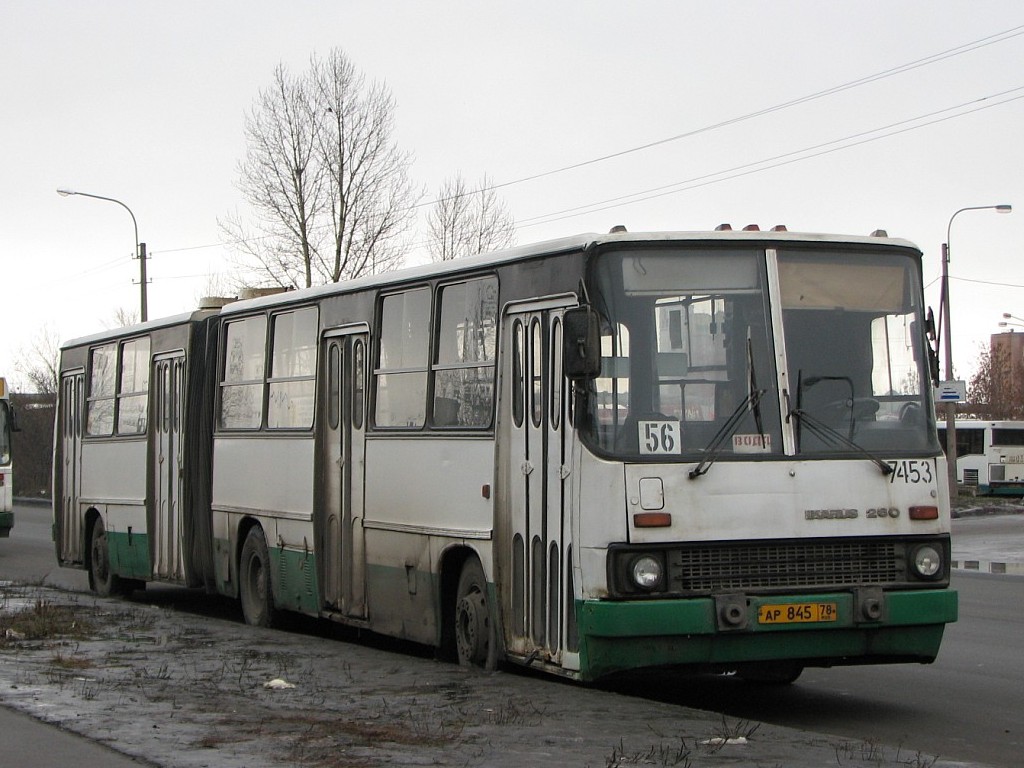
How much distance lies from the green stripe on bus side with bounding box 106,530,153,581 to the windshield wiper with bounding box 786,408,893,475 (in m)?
10.7

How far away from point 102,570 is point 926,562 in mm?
13126

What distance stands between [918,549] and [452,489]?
3.43m

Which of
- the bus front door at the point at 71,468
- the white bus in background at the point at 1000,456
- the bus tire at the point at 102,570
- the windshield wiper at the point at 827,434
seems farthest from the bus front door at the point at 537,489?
the white bus in background at the point at 1000,456

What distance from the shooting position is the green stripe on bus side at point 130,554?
755 inches

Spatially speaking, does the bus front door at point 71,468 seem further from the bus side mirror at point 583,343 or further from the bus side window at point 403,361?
the bus side mirror at point 583,343

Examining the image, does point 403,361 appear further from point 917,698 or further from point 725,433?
point 917,698

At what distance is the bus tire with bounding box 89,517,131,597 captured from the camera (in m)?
20.6

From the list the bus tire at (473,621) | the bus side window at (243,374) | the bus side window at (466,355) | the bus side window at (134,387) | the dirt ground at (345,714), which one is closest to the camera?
the dirt ground at (345,714)

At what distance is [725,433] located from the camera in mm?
10016

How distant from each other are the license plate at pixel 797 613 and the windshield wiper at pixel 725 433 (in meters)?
0.88

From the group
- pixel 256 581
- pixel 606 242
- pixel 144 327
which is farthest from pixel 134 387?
pixel 606 242

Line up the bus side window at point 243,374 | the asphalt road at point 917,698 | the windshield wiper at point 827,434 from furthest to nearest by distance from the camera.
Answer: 1. the bus side window at point 243,374
2. the windshield wiper at point 827,434
3. the asphalt road at point 917,698

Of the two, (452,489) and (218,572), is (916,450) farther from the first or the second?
(218,572)

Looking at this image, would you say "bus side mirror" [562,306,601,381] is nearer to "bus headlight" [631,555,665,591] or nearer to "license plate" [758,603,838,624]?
"bus headlight" [631,555,665,591]
